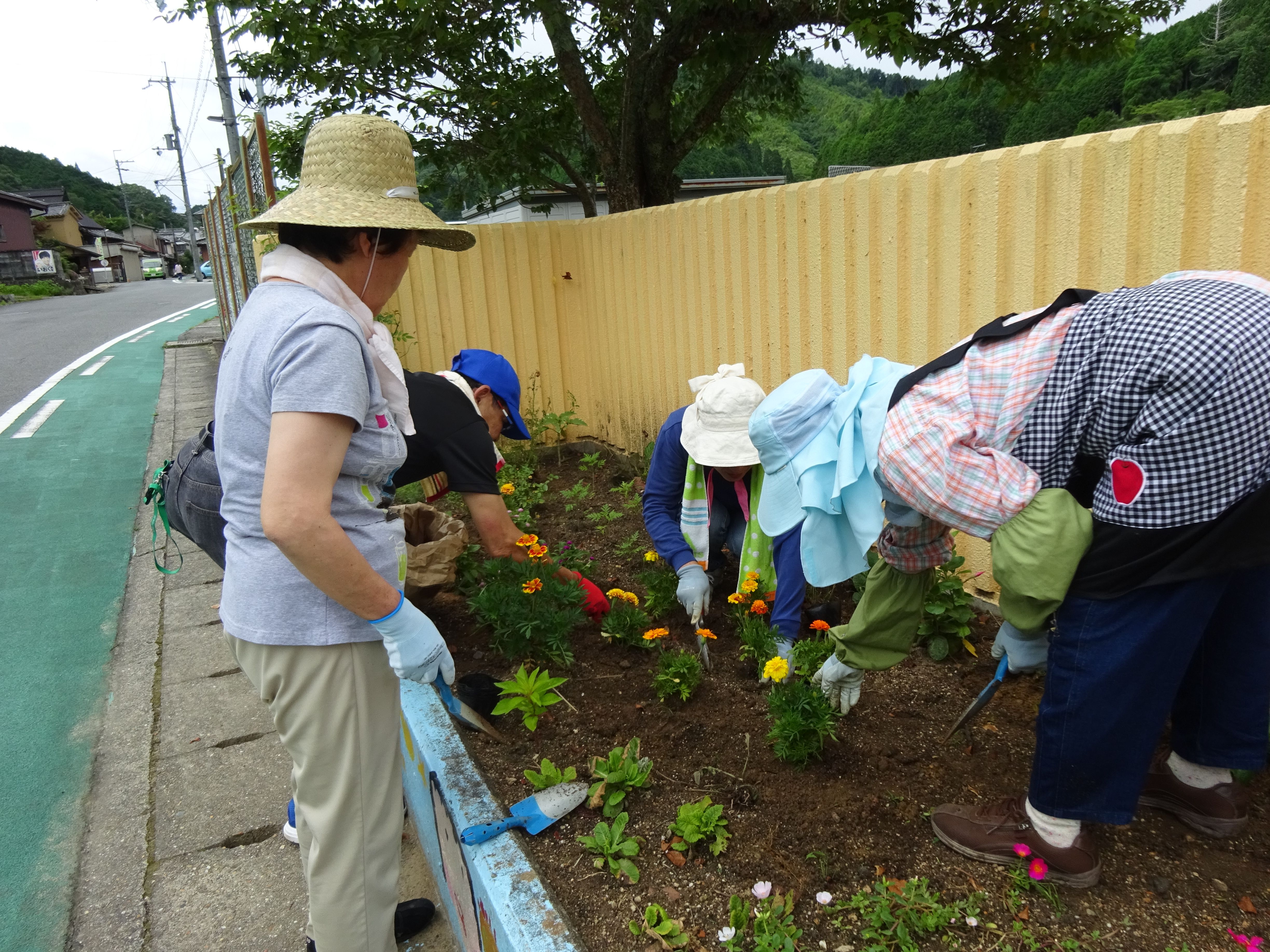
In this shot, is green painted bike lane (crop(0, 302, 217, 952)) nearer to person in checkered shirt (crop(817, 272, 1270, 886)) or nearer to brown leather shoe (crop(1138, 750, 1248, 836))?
person in checkered shirt (crop(817, 272, 1270, 886))

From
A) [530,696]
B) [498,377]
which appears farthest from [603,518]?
[530,696]

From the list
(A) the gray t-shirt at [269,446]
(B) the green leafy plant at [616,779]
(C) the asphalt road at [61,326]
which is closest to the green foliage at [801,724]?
(B) the green leafy plant at [616,779]

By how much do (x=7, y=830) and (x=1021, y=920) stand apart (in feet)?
10.2

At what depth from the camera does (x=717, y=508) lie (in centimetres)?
382

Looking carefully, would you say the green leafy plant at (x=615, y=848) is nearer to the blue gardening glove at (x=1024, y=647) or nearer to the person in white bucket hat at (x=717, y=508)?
the person in white bucket hat at (x=717, y=508)

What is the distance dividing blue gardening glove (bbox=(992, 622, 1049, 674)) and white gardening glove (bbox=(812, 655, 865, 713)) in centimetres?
40

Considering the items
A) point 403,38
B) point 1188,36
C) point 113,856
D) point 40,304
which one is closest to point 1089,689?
point 113,856

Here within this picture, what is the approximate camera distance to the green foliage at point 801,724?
239 centimetres

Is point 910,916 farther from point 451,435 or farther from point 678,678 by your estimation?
point 451,435

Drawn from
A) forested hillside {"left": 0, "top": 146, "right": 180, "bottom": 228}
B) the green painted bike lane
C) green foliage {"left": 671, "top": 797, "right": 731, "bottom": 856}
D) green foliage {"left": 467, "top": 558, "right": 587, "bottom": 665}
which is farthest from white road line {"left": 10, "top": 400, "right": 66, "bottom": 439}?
forested hillside {"left": 0, "top": 146, "right": 180, "bottom": 228}

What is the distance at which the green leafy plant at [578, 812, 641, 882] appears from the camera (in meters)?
2.13

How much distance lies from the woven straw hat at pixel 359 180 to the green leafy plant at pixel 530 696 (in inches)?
55.2

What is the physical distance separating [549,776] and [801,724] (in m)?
0.71

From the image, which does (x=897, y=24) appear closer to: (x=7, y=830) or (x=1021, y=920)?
(x=1021, y=920)
